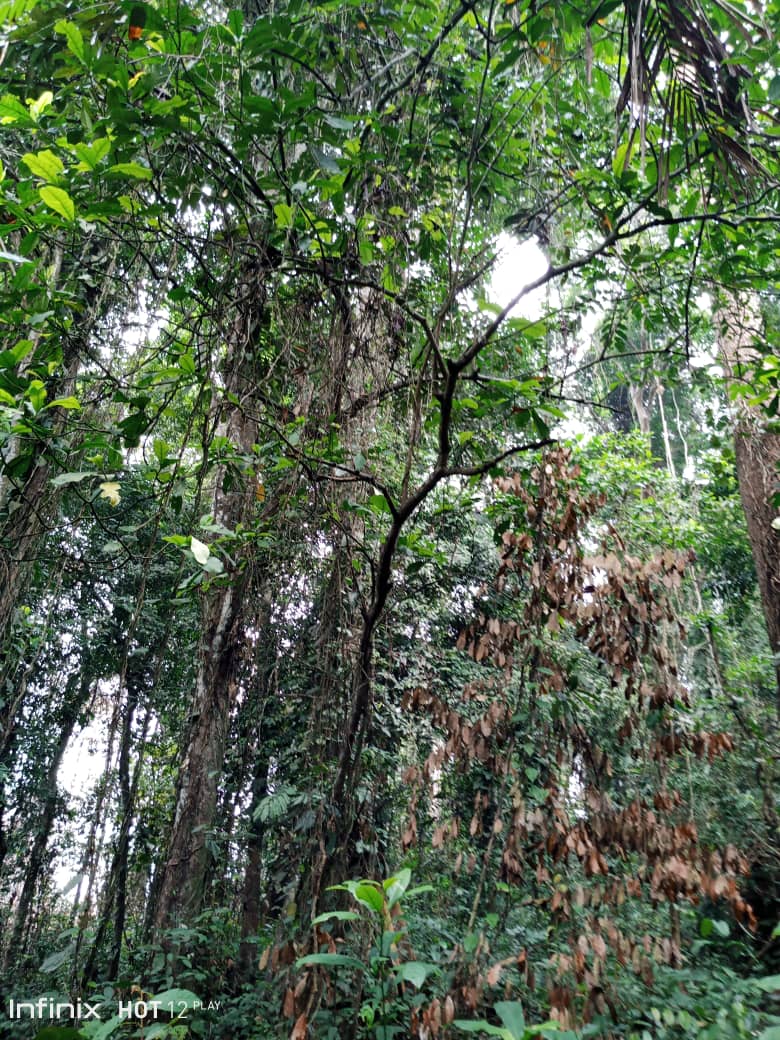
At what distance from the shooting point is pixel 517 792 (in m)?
1.84

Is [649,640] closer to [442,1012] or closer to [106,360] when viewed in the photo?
[442,1012]

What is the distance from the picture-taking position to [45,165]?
144 cm

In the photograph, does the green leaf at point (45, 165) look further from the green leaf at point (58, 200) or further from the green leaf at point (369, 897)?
the green leaf at point (369, 897)

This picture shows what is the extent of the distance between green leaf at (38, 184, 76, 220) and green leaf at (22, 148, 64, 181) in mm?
43

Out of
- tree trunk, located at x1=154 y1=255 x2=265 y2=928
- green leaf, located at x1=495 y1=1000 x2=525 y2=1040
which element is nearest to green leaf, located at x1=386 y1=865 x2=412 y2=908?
green leaf, located at x1=495 y1=1000 x2=525 y2=1040

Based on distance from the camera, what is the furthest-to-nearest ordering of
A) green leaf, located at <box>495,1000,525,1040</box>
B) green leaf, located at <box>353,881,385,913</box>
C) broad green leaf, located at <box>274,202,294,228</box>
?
broad green leaf, located at <box>274,202,294,228</box> → green leaf, located at <box>353,881,385,913</box> → green leaf, located at <box>495,1000,525,1040</box>

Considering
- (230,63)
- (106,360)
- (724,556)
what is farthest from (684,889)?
(724,556)

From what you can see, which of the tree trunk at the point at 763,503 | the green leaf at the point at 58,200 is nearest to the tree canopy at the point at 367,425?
the green leaf at the point at 58,200

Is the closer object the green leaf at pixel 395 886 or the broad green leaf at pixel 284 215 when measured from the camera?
the green leaf at pixel 395 886

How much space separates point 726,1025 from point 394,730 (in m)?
2.40

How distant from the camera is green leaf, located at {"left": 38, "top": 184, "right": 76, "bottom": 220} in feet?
4.63

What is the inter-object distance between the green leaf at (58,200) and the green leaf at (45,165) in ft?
0.14

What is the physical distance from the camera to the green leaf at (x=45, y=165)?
1.42 m

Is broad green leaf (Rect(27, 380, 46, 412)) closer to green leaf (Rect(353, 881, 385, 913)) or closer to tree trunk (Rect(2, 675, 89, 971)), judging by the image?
green leaf (Rect(353, 881, 385, 913))
